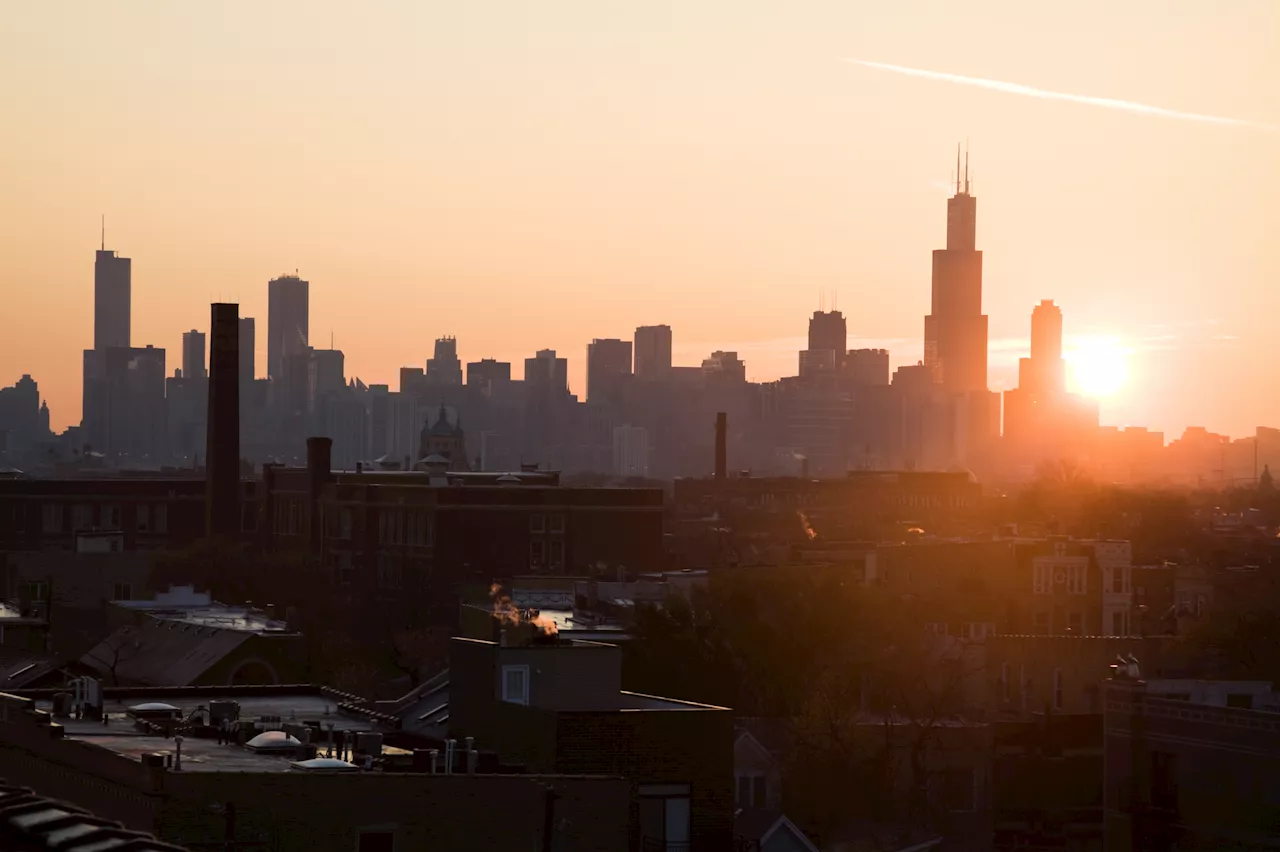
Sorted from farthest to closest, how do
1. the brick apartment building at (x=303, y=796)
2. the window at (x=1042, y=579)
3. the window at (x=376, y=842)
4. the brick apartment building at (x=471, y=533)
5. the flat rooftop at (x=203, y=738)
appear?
1. the brick apartment building at (x=471, y=533)
2. the window at (x=1042, y=579)
3. the flat rooftop at (x=203, y=738)
4. the window at (x=376, y=842)
5. the brick apartment building at (x=303, y=796)

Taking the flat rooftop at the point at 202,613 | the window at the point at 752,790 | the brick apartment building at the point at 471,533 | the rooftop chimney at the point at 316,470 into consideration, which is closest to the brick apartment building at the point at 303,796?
the window at the point at 752,790

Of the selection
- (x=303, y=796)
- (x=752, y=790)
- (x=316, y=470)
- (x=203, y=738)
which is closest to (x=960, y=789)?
(x=752, y=790)

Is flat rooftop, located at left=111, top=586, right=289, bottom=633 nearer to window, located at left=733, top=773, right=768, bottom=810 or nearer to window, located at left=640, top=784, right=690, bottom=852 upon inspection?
window, located at left=733, top=773, right=768, bottom=810

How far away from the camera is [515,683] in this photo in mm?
30438

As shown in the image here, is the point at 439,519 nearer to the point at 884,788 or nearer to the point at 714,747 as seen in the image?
the point at 884,788

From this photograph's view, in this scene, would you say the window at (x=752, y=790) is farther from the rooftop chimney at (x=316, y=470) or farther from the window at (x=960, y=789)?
the rooftop chimney at (x=316, y=470)

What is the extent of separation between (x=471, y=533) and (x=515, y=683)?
69636mm

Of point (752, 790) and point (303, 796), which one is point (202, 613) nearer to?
point (752, 790)

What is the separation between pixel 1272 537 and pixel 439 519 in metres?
42.4

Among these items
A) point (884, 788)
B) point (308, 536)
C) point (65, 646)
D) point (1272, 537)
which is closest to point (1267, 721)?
point (884, 788)

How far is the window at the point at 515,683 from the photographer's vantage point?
30.2 meters

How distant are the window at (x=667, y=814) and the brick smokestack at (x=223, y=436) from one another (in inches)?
3376

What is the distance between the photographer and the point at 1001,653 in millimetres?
61062

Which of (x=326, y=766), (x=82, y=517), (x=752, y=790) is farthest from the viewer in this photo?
(x=82, y=517)
